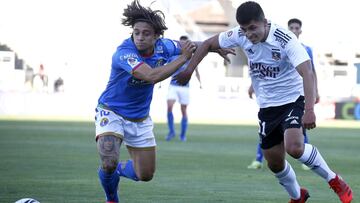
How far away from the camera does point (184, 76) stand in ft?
30.8

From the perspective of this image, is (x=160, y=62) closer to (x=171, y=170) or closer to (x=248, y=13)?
(x=248, y=13)

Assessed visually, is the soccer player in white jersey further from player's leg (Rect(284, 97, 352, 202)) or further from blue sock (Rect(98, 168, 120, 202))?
blue sock (Rect(98, 168, 120, 202))

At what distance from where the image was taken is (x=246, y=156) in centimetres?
1795

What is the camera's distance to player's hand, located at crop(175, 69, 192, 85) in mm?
9339

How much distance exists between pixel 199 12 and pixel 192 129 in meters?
21.2

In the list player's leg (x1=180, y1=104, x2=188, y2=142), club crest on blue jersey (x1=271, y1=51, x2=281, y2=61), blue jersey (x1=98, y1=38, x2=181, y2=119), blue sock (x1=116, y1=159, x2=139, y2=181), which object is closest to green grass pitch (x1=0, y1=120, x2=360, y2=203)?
player's leg (x1=180, y1=104, x2=188, y2=142)

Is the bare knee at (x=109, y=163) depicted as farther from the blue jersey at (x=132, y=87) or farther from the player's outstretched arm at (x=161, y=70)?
the player's outstretched arm at (x=161, y=70)

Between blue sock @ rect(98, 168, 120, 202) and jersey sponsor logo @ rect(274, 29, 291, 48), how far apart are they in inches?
86.6

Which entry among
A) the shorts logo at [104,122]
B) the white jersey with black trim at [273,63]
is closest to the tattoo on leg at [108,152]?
the shorts logo at [104,122]

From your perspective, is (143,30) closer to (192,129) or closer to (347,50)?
(192,129)

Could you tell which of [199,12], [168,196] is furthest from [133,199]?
[199,12]

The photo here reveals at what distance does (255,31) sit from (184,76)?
91 centimetres

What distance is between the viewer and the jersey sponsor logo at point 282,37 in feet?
30.0

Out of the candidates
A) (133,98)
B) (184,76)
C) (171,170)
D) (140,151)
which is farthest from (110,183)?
(171,170)
